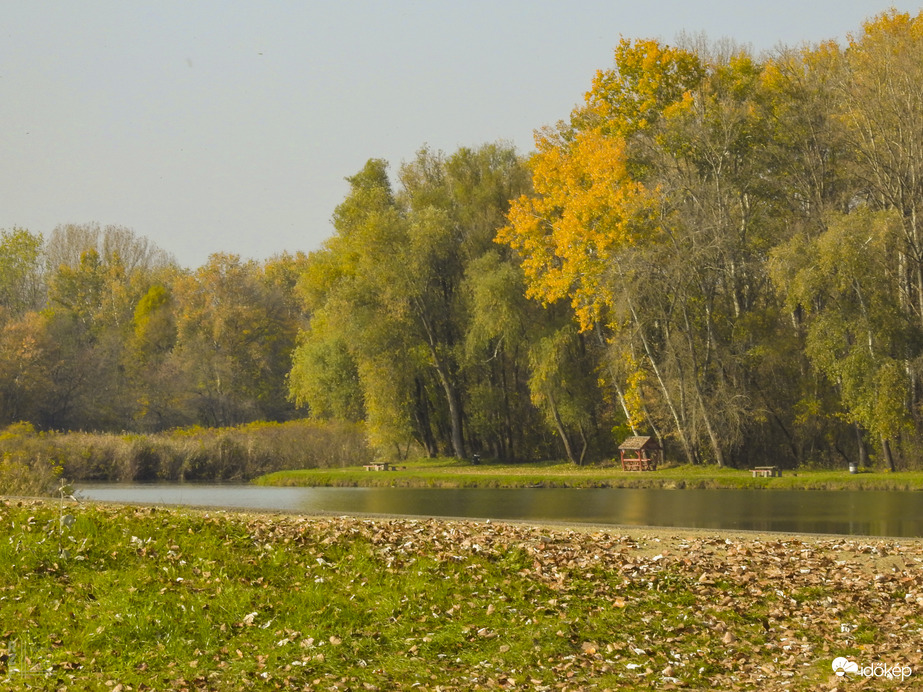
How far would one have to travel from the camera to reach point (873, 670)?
32.8ft

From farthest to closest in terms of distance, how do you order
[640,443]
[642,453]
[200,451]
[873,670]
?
[200,451], [642,453], [640,443], [873,670]

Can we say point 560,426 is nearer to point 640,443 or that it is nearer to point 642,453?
point 642,453

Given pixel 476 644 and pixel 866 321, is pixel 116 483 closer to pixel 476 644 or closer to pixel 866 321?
pixel 866 321

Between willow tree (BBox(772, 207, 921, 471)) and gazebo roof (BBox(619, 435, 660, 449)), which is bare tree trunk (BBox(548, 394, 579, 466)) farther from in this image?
willow tree (BBox(772, 207, 921, 471))

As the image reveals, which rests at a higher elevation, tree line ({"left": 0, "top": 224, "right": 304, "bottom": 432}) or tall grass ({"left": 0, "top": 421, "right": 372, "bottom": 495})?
tree line ({"left": 0, "top": 224, "right": 304, "bottom": 432})

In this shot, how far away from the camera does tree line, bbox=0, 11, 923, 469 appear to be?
37906 mm

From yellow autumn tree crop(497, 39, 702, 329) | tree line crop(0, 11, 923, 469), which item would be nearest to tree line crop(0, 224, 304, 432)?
tree line crop(0, 11, 923, 469)

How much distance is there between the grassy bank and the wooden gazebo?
0.73 m

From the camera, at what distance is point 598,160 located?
41406 mm

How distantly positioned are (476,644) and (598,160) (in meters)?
32.8

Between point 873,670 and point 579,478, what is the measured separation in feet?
99.4

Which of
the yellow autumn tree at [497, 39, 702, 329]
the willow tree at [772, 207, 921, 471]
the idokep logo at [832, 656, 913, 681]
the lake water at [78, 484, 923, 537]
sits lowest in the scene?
the idokep logo at [832, 656, 913, 681]

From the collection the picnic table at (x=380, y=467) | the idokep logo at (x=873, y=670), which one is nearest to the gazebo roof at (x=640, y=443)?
the picnic table at (x=380, y=467)

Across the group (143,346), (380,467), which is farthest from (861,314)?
(143,346)
